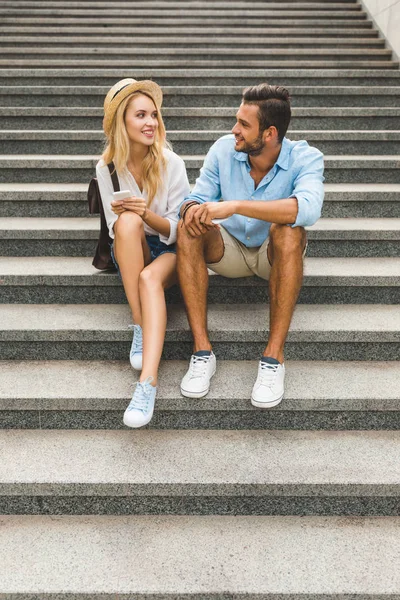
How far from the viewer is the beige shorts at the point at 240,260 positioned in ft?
7.50

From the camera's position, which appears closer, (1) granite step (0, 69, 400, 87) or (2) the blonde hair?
(2) the blonde hair

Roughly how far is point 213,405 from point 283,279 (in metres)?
0.59

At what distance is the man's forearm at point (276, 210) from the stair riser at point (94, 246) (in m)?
0.81

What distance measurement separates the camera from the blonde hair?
2236 mm

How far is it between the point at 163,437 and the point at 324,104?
120 inches

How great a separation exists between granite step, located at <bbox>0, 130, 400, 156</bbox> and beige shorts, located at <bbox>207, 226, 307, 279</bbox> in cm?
132

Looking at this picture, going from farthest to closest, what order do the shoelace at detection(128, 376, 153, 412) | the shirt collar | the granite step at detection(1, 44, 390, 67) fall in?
the granite step at detection(1, 44, 390, 67)
the shirt collar
the shoelace at detection(128, 376, 153, 412)

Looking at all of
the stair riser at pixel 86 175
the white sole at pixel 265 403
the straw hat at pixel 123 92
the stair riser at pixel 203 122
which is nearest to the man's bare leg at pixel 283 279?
the white sole at pixel 265 403

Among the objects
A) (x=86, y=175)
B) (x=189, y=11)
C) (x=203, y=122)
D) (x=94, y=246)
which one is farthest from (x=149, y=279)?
(x=189, y=11)

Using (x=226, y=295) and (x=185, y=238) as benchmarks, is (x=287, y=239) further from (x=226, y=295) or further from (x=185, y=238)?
(x=226, y=295)

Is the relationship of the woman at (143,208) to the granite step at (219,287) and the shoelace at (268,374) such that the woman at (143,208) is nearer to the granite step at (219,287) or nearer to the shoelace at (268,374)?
the granite step at (219,287)

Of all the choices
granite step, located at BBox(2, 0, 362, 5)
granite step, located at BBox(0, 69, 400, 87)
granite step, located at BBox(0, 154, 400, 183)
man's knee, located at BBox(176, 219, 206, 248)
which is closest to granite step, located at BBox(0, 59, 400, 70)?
granite step, located at BBox(0, 69, 400, 87)

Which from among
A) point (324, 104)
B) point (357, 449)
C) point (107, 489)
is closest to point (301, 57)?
point (324, 104)

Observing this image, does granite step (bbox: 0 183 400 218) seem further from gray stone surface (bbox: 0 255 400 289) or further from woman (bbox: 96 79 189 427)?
woman (bbox: 96 79 189 427)
